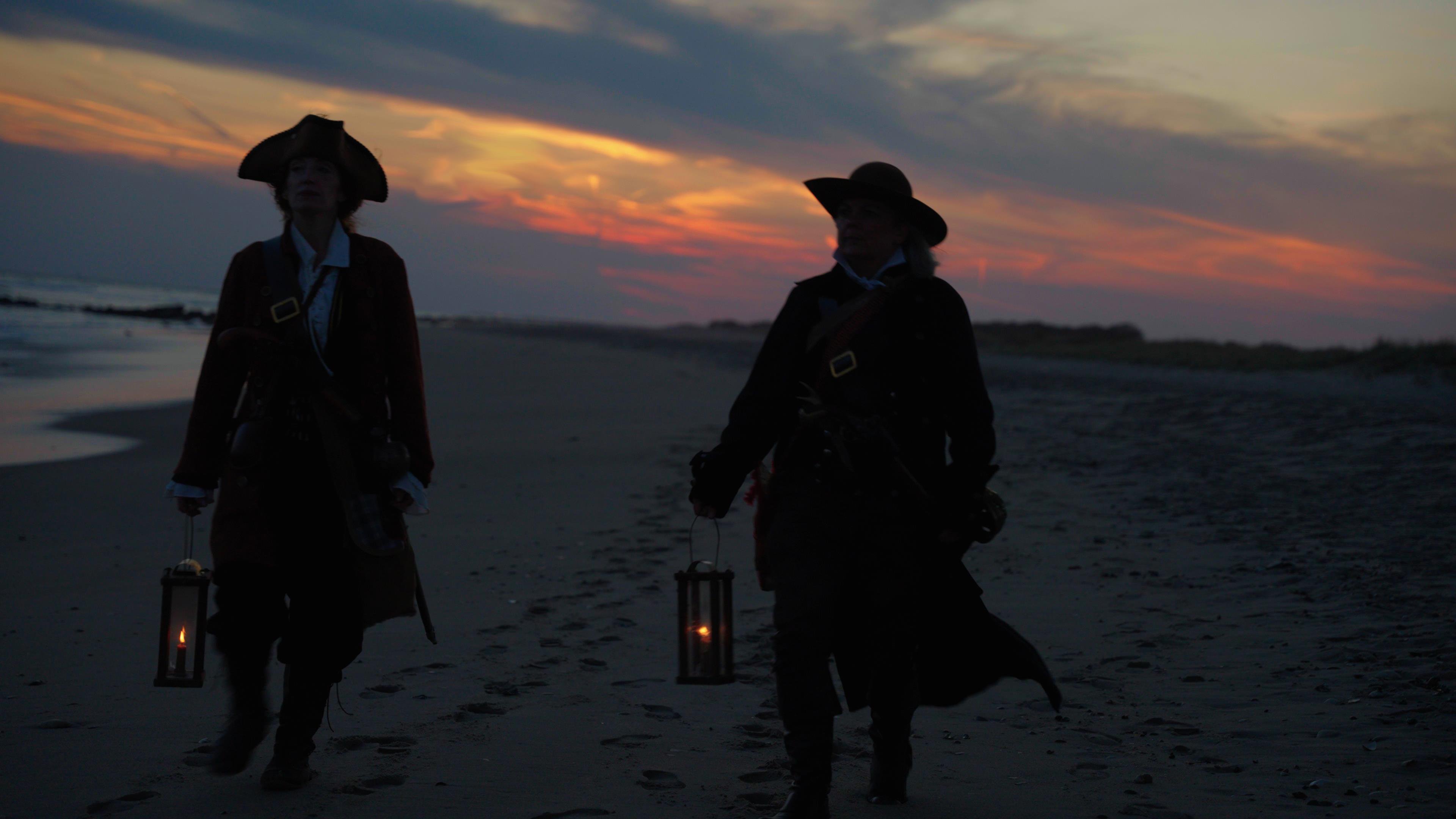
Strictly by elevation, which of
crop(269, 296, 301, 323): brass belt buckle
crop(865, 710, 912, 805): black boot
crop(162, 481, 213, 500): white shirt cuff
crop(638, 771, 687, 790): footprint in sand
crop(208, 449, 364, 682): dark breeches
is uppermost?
crop(269, 296, 301, 323): brass belt buckle

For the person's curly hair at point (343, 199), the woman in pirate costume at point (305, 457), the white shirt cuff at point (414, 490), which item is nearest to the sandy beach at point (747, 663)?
the woman in pirate costume at point (305, 457)

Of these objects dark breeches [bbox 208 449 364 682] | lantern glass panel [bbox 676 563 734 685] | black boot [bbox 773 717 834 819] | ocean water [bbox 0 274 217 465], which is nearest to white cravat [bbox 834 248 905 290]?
lantern glass panel [bbox 676 563 734 685]

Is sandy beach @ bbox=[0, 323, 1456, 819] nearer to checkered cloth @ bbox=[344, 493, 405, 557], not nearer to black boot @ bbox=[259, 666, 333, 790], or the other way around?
black boot @ bbox=[259, 666, 333, 790]

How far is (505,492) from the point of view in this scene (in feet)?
33.3

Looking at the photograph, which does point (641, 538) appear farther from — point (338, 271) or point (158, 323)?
point (158, 323)

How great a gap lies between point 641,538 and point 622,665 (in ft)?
9.88

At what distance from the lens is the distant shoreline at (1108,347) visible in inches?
896

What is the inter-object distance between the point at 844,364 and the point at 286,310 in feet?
5.50

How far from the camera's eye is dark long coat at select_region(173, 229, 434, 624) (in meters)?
3.53

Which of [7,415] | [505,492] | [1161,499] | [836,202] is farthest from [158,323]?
[836,202]

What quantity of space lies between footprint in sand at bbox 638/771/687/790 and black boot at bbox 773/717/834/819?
51cm

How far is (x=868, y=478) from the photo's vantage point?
11.0ft

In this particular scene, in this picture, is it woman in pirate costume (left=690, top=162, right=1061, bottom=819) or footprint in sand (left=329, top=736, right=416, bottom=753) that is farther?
footprint in sand (left=329, top=736, right=416, bottom=753)

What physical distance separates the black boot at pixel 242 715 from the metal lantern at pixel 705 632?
1287 mm
